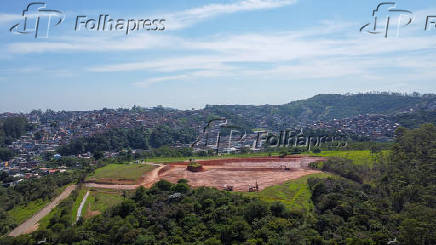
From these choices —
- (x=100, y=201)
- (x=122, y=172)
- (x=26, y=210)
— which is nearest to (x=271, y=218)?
(x=100, y=201)

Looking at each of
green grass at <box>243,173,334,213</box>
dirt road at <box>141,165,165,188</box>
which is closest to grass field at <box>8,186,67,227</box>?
dirt road at <box>141,165,165,188</box>

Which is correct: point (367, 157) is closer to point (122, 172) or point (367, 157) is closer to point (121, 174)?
point (121, 174)

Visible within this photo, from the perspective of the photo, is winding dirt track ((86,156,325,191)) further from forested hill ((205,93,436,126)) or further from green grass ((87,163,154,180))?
forested hill ((205,93,436,126))

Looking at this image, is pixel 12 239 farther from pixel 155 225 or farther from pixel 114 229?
pixel 155 225

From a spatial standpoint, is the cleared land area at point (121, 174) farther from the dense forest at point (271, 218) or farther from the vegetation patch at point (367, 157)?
the vegetation patch at point (367, 157)

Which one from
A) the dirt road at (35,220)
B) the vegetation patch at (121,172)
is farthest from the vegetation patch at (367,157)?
the dirt road at (35,220)

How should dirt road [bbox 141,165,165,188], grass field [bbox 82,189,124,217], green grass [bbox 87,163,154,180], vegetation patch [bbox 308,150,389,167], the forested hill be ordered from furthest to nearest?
the forested hill, green grass [bbox 87,163,154,180], dirt road [bbox 141,165,165,188], vegetation patch [bbox 308,150,389,167], grass field [bbox 82,189,124,217]
